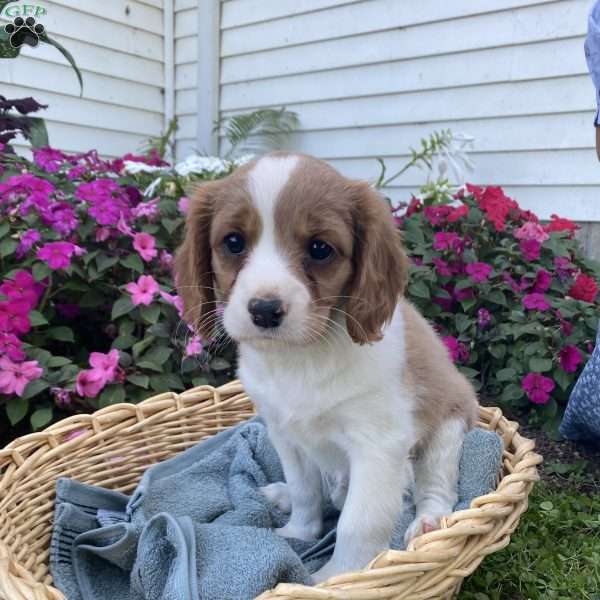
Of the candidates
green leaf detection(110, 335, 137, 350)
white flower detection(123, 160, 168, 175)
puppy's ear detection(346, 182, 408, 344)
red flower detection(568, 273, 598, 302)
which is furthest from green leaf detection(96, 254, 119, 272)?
red flower detection(568, 273, 598, 302)

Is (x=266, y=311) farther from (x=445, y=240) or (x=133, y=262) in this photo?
(x=445, y=240)

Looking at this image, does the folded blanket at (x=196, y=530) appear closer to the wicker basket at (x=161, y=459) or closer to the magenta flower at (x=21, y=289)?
the wicker basket at (x=161, y=459)

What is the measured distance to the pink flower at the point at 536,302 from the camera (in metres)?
3.79

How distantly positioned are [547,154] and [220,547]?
4106 millimetres

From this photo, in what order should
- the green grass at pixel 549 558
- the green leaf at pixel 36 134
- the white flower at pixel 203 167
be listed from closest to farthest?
the green grass at pixel 549 558
the green leaf at pixel 36 134
the white flower at pixel 203 167

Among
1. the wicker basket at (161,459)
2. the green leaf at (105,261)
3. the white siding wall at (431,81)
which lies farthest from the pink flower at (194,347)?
the white siding wall at (431,81)

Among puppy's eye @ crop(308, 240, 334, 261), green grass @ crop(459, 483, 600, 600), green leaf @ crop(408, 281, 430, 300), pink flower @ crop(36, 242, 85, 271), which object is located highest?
puppy's eye @ crop(308, 240, 334, 261)

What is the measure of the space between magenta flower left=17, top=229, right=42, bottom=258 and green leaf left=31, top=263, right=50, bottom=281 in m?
0.10

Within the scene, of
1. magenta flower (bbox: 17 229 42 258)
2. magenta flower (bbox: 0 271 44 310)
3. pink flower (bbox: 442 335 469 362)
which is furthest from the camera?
pink flower (bbox: 442 335 469 362)

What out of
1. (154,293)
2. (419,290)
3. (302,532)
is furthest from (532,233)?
(302,532)

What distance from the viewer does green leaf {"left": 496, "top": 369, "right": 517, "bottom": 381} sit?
12.4 ft

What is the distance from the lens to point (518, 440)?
275 cm

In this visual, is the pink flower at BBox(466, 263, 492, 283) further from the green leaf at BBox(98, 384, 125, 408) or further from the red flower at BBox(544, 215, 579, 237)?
the green leaf at BBox(98, 384, 125, 408)

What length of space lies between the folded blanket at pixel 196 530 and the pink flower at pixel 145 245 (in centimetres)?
98
